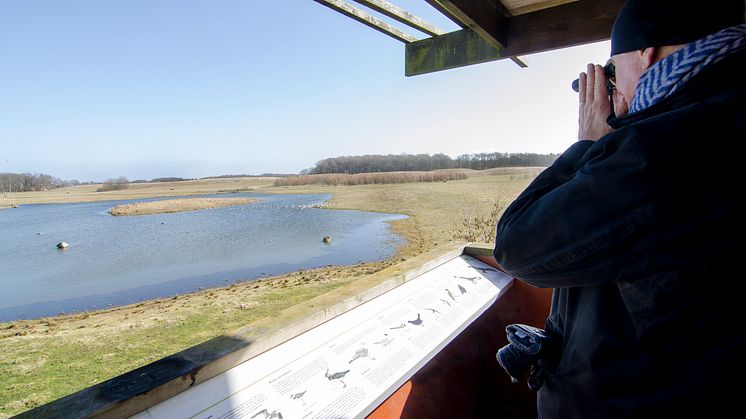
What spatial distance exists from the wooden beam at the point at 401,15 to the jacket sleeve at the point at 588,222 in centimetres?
176

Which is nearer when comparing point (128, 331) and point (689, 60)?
point (689, 60)

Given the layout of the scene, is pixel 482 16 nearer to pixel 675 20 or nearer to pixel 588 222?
pixel 675 20

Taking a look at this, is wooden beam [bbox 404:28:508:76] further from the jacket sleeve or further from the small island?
the small island

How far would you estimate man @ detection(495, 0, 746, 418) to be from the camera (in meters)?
0.68

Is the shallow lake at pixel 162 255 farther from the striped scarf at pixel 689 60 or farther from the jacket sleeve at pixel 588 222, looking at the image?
the striped scarf at pixel 689 60

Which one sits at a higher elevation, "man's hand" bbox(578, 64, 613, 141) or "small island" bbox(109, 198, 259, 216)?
"man's hand" bbox(578, 64, 613, 141)

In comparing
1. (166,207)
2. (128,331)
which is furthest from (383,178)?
(128,331)

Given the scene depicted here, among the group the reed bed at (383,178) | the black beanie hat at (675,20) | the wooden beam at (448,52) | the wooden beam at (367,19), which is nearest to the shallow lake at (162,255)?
the wooden beam at (448,52)

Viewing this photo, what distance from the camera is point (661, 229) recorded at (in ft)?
2.27

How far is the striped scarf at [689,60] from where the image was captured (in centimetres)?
73

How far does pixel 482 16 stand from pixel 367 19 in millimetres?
736

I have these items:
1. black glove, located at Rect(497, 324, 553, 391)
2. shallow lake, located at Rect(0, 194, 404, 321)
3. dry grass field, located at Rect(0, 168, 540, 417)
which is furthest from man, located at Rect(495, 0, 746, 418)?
shallow lake, located at Rect(0, 194, 404, 321)

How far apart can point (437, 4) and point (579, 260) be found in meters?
1.74

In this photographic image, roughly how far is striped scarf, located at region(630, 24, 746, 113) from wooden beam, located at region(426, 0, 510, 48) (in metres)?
1.45
